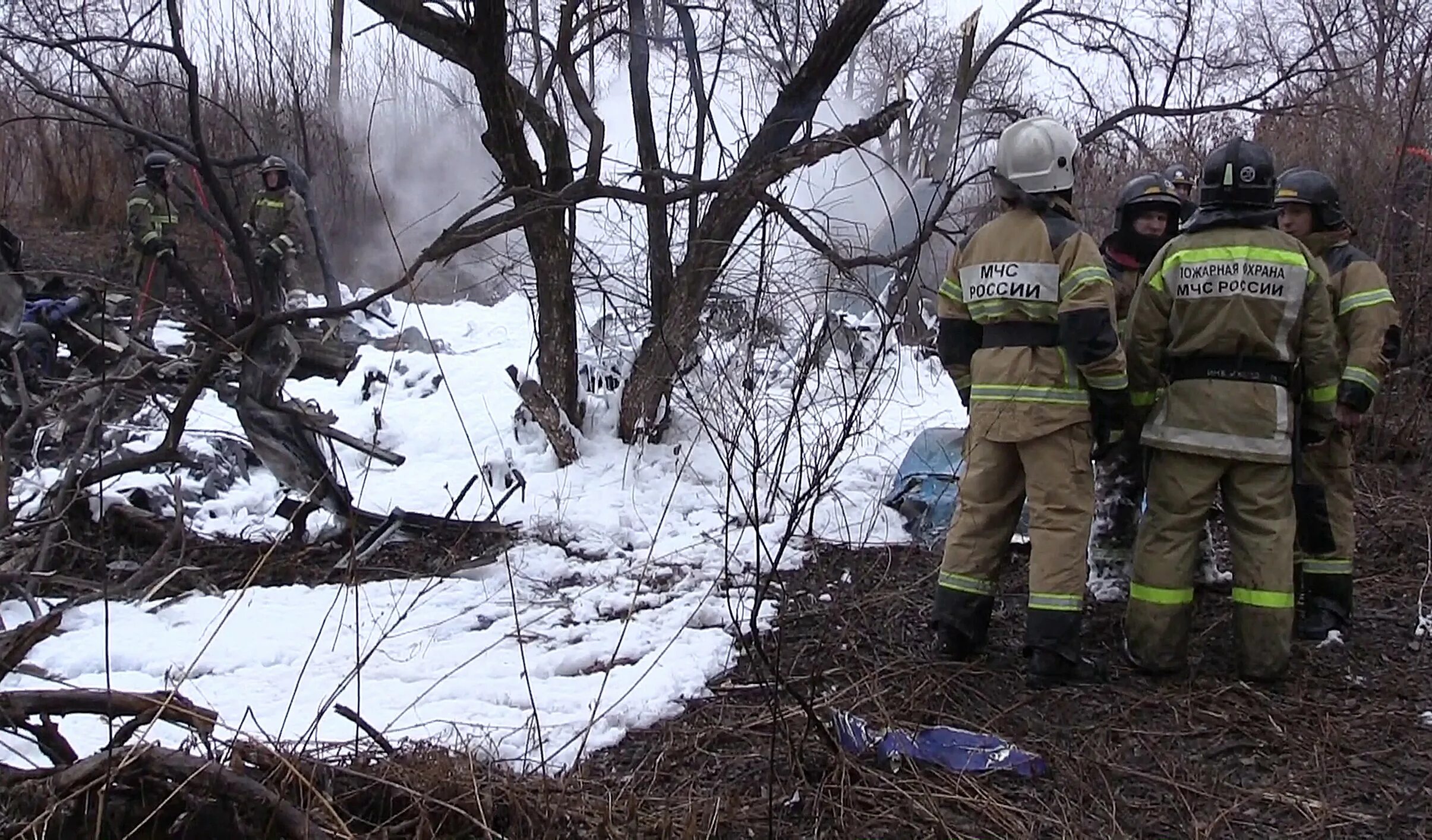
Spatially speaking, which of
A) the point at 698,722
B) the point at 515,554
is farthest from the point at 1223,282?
the point at 515,554

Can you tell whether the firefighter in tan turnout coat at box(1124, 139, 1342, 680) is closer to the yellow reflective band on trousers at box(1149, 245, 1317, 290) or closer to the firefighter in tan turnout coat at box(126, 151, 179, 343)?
the yellow reflective band on trousers at box(1149, 245, 1317, 290)

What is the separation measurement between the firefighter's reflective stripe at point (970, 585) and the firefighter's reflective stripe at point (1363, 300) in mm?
1790

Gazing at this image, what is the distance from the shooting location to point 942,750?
2.99 meters

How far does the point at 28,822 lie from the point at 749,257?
14.3 ft

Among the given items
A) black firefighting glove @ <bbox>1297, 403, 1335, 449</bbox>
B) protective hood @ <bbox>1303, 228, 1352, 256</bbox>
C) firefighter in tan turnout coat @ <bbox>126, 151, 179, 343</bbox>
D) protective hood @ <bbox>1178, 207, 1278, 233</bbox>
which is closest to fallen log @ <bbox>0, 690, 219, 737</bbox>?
protective hood @ <bbox>1178, 207, 1278, 233</bbox>

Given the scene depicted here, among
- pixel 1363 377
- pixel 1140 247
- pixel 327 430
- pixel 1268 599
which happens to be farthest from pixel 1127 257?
pixel 327 430

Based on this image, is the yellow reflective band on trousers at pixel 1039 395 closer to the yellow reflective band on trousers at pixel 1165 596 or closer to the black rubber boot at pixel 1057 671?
the yellow reflective band on trousers at pixel 1165 596

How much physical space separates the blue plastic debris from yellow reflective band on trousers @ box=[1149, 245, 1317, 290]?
1.79 meters

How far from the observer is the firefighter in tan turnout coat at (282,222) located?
9.58 meters

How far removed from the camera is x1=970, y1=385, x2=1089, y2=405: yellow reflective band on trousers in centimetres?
357

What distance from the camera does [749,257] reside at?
5852 millimetres

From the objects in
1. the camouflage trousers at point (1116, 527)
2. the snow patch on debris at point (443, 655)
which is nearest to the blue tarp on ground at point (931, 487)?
the camouflage trousers at point (1116, 527)

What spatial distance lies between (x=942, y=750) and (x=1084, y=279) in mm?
1575

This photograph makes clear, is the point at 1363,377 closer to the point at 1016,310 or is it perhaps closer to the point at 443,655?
the point at 1016,310
